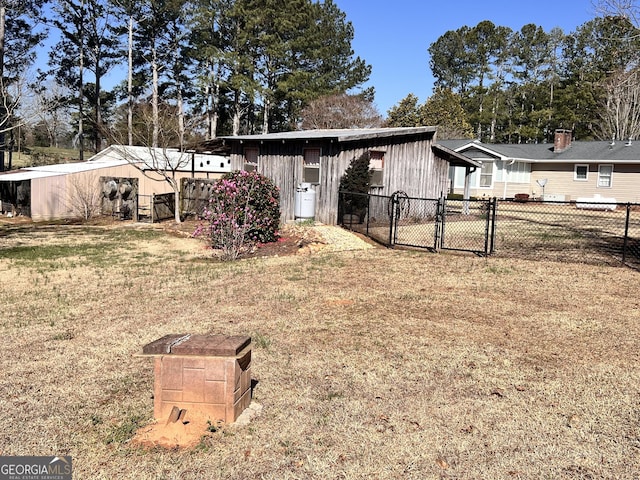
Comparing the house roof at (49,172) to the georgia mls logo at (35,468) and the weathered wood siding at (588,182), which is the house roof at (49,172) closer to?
the georgia mls logo at (35,468)

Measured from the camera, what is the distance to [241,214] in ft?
38.5

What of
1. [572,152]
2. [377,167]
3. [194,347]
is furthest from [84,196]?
[572,152]

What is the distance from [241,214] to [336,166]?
471 centimetres

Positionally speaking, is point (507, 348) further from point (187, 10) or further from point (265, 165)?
point (187, 10)

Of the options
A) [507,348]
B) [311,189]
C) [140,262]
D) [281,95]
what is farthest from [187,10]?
[507,348]

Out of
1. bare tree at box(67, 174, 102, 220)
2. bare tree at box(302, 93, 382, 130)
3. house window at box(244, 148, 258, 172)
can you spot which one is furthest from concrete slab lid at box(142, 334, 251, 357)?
bare tree at box(302, 93, 382, 130)

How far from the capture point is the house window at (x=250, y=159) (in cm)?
1777

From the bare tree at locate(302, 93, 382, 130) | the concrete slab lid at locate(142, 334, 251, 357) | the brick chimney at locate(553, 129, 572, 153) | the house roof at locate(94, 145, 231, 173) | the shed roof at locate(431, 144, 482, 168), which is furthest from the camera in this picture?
the bare tree at locate(302, 93, 382, 130)

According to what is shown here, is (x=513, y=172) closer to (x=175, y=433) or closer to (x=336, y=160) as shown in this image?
(x=336, y=160)

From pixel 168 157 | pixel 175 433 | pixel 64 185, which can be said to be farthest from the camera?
pixel 168 157

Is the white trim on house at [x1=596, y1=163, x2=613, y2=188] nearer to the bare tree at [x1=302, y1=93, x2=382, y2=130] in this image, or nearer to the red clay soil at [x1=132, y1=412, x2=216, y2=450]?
the bare tree at [x1=302, y1=93, x2=382, y2=130]

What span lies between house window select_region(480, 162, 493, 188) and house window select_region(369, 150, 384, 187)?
12879mm

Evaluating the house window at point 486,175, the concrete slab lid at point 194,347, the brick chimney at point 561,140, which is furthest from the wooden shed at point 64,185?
the brick chimney at point 561,140

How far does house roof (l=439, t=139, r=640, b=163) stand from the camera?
25.7 meters
